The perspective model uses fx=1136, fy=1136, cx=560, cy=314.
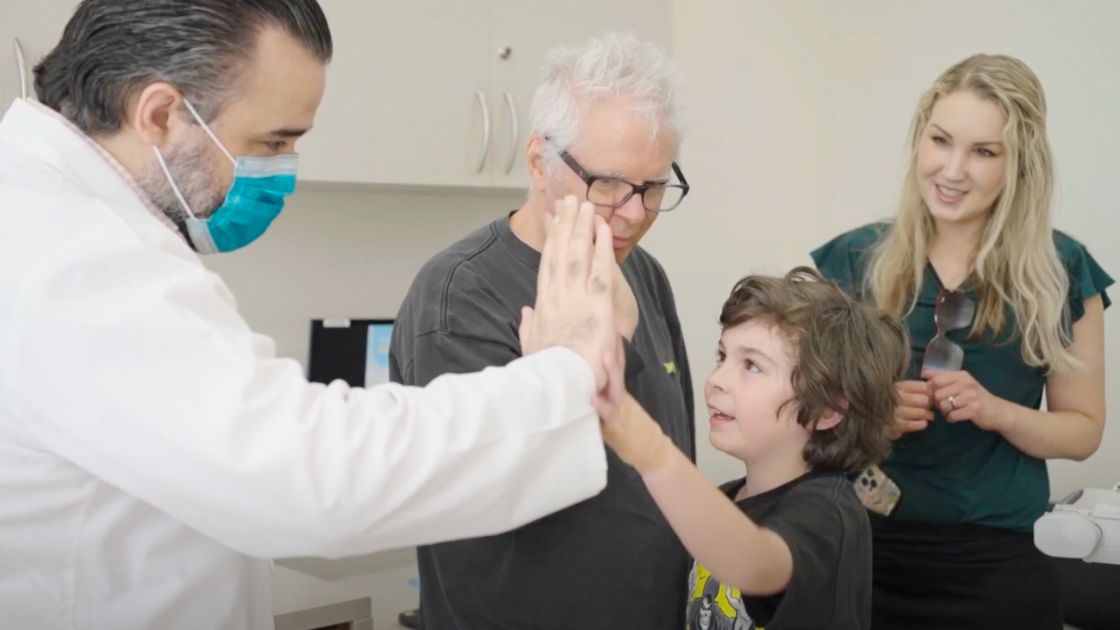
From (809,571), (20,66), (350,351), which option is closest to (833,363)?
(809,571)

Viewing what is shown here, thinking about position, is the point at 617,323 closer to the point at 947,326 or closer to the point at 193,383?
the point at 193,383

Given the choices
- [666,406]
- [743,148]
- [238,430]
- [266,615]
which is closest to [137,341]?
[238,430]

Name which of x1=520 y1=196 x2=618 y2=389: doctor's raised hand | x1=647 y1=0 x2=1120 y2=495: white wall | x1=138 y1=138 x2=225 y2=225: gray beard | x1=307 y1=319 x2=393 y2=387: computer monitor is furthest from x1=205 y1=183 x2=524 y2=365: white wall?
x1=520 y1=196 x2=618 y2=389: doctor's raised hand

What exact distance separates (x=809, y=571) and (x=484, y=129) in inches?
75.5

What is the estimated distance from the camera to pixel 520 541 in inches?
54.2

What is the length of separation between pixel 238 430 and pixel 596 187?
0.66 meters

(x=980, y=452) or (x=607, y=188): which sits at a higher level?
(x=607, y=188)

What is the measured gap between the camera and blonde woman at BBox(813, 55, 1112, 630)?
2.01m

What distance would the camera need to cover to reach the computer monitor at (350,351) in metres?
3.26

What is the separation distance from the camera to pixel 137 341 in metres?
0.95

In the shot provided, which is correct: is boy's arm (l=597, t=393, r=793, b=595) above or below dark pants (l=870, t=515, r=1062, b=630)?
above

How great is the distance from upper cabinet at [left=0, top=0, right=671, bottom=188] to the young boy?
144cm

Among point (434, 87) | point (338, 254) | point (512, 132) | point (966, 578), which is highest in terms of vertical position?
point (434, 87)

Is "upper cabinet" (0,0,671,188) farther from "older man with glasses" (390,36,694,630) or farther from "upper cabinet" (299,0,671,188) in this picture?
"older man with glasses" (390,36,694,630)
